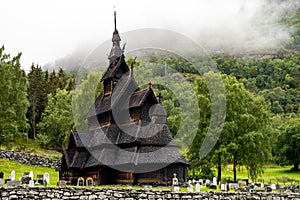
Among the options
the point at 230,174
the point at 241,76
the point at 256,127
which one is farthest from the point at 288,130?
the point at 241,76

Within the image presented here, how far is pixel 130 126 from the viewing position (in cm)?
3131

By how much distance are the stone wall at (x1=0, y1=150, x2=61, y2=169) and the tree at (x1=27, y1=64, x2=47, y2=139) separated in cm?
1675

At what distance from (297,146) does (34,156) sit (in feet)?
121

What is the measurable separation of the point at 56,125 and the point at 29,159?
13.0m

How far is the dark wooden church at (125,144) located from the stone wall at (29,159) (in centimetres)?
1264

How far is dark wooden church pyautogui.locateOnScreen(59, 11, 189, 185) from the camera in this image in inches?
1155

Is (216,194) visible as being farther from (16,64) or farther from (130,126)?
(16,64)

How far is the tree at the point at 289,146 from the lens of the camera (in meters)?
60.5

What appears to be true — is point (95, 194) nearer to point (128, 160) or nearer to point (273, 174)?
point (128, 160)

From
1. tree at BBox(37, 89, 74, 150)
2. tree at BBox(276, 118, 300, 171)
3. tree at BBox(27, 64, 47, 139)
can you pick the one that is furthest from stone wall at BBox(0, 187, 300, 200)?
tree at BBox(27, 64, 47, 139)

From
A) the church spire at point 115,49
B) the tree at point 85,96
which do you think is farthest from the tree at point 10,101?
the church spire at point 115,49

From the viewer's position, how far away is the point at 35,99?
215 feet

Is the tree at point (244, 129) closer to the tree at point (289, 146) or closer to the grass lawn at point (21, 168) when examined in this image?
the grass lawn at point (21, 168)

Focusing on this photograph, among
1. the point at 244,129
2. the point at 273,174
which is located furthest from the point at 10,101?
the point at 273,174
